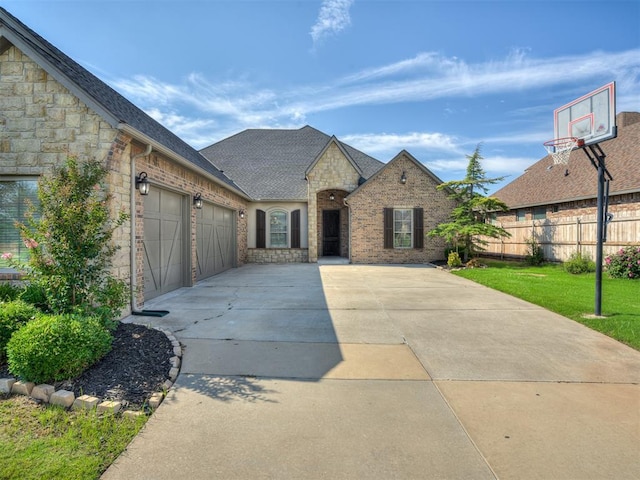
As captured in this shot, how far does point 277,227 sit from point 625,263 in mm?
13877

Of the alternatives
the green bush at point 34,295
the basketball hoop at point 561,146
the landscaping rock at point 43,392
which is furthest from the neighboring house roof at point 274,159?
the landscaping rock at point 43,392

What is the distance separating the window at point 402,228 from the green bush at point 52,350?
13.8 metres

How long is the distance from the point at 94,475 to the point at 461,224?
49.1ft

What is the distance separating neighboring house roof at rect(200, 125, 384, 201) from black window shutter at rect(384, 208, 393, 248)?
9.17ft

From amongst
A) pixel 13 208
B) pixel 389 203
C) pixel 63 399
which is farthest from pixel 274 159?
pixel 63 399

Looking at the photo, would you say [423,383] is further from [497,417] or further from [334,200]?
[334,200]

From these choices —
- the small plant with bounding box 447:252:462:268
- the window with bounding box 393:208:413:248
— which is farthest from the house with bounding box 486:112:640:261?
the window with bounding box 393:208:413:248

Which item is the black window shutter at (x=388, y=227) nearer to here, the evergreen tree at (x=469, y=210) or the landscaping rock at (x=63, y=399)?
the evergreen tree at (x=469, y=210)

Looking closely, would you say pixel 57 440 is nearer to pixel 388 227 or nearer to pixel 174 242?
pixel 174 242

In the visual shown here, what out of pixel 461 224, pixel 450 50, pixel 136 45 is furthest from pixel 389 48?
pixel 461 224

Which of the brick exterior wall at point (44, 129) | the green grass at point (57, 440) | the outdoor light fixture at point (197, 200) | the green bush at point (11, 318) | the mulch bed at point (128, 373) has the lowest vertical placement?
the green grass at point (57, 440)

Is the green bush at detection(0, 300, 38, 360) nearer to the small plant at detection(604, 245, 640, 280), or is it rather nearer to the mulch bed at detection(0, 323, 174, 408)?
the mulch bed at detection(0, 323, 174, 408)

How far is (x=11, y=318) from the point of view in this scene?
3.84m

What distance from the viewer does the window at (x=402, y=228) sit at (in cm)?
Answer: 1578
